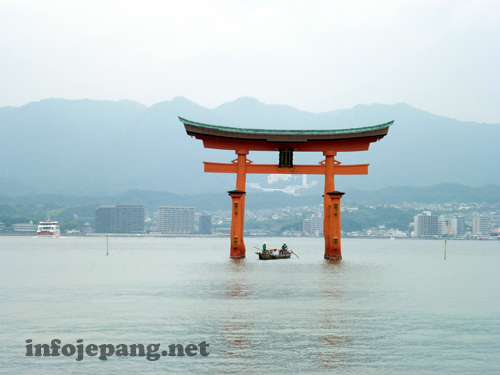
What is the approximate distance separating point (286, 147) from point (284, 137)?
3.60 ft

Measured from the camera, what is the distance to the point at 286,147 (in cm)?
4075

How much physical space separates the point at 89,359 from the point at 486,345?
935 cm

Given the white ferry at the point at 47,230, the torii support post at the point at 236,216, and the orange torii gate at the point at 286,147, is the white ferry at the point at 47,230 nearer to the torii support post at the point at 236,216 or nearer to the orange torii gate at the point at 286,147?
the orange torii gate at the point at 286,147

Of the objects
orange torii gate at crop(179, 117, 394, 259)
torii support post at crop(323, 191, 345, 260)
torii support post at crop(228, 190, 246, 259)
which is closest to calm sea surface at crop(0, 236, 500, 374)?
torii support post at crop(228, 190, 246, 259)

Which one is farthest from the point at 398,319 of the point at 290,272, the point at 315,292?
the point at 290,272

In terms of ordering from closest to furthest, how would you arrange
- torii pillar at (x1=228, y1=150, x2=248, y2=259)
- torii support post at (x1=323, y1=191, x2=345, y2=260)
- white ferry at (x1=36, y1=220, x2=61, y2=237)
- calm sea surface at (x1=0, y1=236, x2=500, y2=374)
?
calm sea surface at (x1=0, y1=236, x2=500, y2=374), torii pillar at (x1=228, y1=150, x2=248, y2=259), torii support post at (x1=323, y1=191, x2=345, y2=260), white ferry at (x1=36, y1=220, x2=61, y2=237)

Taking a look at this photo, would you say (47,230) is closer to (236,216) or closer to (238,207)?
(236,216)

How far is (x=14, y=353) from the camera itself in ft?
41.5

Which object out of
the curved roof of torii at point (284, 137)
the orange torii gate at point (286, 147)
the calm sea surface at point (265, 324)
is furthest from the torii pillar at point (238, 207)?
the calm sea surface at point (265, 324)

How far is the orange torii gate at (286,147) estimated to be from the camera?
1543 inches

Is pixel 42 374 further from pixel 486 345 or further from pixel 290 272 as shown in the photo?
pixel 290 272

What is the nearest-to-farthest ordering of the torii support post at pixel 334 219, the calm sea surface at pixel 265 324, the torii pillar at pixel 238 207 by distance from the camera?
the calm sea surface at pixel 265 324 < the torii pillar at pixel 238 207 < the torii support post at pixel 334 219

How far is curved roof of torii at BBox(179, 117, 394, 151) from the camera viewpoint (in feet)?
128

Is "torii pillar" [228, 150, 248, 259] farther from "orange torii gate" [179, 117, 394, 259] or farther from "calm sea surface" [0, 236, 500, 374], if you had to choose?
"calm sea surface" [0, 236, 500, 374]
